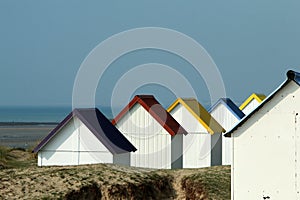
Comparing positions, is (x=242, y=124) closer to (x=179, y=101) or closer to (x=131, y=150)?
(x=131, y=150)

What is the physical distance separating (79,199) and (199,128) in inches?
506

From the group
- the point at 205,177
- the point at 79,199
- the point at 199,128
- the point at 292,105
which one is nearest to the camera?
the point at 292,105

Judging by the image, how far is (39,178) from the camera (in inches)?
843

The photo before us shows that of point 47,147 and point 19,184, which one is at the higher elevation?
point 47,147

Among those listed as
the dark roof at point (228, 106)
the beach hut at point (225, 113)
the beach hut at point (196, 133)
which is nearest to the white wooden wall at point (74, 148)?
the beach hut at point (196, 133)

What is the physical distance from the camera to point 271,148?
16.8 meters

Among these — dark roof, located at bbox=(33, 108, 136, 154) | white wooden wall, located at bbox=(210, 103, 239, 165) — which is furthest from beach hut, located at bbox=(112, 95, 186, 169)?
white wooden wall, located at bbox=(210, 103, 239, 165)

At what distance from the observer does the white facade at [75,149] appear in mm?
25250

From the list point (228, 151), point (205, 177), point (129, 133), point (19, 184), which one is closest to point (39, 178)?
point (19, 184)

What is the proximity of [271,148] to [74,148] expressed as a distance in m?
10.9

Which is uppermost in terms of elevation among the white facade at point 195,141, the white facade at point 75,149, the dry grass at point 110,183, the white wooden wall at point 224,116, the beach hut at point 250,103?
the beach hut at point 250,103

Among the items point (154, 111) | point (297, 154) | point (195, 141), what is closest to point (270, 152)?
point (297, 154)

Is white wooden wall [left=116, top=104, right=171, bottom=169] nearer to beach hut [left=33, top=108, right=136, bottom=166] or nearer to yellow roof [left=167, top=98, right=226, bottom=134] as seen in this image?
beach hut [left=33, top=108, right=136, bottom=166]

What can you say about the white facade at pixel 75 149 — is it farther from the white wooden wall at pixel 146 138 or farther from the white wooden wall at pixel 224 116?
the white wooden wall at pixel 224 116
